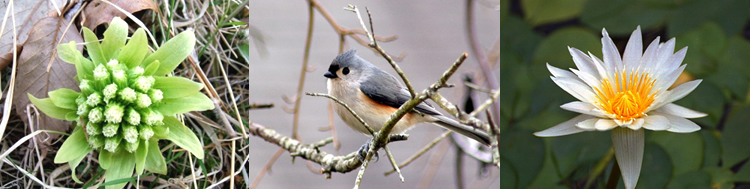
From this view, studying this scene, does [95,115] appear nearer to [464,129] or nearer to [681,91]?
[464,129]

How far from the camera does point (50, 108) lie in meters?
0.71

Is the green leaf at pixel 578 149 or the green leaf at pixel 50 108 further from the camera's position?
the green leaf at pixel 578 149

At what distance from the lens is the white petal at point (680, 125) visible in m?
0.78

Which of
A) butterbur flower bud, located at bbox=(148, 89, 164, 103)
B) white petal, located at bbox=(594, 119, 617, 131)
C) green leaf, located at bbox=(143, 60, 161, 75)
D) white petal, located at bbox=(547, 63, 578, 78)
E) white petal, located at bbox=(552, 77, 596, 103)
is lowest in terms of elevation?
butterbur flower bud, located at bbox=(148, 89, 164, 103)

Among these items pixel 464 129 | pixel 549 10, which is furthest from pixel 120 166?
pixel 549 10

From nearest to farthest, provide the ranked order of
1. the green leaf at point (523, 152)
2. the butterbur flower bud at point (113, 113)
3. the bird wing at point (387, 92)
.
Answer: the butterbur flower bud at point (113, 113)
the green leaf at point (523, 152)
the bird wing at point (387, 92)

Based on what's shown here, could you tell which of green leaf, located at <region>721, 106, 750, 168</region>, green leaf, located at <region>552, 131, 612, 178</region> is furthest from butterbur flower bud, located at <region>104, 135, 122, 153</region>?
green leaf, located at <region>721, 106, 750, 168</region>

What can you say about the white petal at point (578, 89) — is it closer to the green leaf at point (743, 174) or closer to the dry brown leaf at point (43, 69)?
the green leaf at point (743, 174)

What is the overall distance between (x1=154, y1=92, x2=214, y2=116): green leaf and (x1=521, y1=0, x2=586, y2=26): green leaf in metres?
0.53

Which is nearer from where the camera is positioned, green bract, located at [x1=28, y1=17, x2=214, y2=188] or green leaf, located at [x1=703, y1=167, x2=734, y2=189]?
green bract, located at [x1=28, y1=17, x2=214, y2=188]

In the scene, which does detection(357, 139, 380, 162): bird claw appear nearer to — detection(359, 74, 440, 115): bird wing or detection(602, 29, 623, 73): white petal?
detection(359, 74, 440, 115): bird wing

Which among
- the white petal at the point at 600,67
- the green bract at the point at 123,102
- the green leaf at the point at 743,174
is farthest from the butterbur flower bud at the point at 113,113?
the green leaf at the point at 743,174

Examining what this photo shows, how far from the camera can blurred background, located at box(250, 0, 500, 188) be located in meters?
1.01

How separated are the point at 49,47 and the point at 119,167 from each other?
0.65ft
